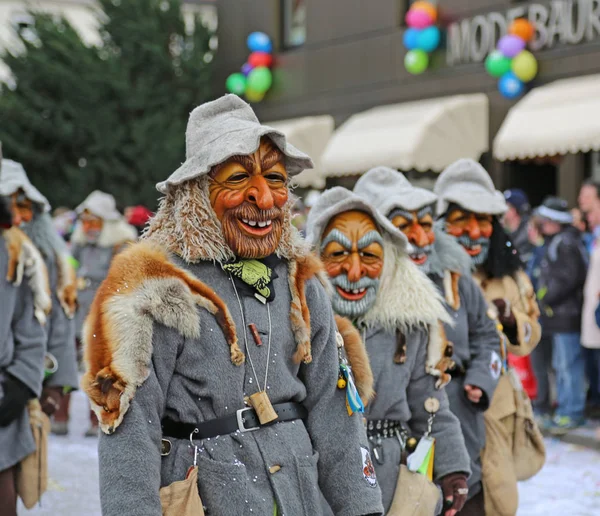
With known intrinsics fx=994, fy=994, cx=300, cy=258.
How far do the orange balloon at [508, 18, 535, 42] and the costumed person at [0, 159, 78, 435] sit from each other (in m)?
8.29

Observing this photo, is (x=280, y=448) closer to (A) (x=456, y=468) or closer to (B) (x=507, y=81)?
(A) (x=456, y=468)

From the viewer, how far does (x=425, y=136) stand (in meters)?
14.1

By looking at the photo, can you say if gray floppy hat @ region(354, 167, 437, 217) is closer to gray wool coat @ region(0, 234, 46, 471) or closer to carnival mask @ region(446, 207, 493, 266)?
carnival mask @ region(446, 207, 493, 266)

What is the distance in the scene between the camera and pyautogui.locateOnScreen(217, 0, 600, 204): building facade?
12.8m

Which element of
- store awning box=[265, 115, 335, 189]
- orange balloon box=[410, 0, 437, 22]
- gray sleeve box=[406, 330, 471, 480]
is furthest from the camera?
store awning box=[265, 115, 335, 189]

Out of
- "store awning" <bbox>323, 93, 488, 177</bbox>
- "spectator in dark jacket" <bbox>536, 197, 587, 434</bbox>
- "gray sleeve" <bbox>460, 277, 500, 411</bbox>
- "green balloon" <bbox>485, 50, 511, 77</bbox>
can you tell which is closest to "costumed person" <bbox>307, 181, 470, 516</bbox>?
"gray sleeve" <bbox>460, 277, 500, 411</bbox>

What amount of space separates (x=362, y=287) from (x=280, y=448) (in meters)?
1.31

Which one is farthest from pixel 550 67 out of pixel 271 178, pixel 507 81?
pixel 271 178

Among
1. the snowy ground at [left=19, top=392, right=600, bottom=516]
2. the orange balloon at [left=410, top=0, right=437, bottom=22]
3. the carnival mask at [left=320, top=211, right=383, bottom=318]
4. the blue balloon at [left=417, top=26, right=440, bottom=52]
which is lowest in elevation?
the snowy ground at [left=19, top=392, right=600, bottom=516]

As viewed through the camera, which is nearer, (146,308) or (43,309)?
(146,308)

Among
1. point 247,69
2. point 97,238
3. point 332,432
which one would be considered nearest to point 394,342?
point 332,432

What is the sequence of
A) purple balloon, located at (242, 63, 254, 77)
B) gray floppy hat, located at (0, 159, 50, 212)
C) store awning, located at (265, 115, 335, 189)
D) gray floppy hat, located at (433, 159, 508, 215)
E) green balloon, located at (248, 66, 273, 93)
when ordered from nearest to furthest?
gray floppy hat, located at (433, 159, 508, 215), gray floppy hat, located at (0, 159, 50, 212), store awning, located at (265, 115, 335, 189), green balloon, located at (248, 66, 273, 93), purple balloon, located at (242, 63, 254, 77)

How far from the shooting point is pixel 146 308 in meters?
2.58

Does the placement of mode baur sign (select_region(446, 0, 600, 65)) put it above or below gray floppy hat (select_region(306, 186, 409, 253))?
above
